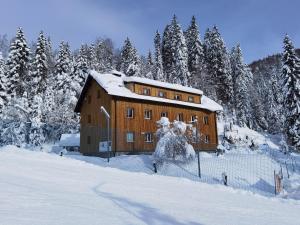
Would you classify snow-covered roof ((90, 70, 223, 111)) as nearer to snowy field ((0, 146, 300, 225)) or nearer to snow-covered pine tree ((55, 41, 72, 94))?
snow-covered pine tree ((55, 41, 72, 94))

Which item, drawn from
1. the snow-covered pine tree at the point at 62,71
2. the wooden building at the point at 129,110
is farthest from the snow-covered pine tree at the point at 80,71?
the wooden building at the point at 129,110

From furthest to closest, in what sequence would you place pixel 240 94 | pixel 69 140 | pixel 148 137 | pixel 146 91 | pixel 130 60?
pixel 240 94
pixel 130 60
pixel 69 140
pixel 146 91
pixel 148 137

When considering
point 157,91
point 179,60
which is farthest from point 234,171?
point 179,60

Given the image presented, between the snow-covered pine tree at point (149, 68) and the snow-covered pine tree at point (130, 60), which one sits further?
the snow-covered pine tree at point (149, 68)

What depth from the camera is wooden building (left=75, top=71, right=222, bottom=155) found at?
3516 centimetres

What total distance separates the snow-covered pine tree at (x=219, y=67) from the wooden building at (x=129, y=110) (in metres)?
26.5

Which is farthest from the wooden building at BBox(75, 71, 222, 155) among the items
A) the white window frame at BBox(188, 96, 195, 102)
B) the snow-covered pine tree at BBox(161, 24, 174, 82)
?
the snow-covered pine tree at BBox(161, 24, 174, 82)

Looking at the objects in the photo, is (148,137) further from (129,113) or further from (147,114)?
(129,113)

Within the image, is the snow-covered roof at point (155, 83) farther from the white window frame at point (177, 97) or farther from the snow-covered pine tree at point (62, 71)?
the snow-covered pine tree at point (62, 71)

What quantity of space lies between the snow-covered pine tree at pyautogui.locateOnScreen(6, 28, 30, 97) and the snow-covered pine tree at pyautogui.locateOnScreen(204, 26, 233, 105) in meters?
37.4

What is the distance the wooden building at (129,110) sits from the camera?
3516cm

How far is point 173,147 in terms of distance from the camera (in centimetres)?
2762

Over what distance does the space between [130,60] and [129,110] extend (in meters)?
33.7

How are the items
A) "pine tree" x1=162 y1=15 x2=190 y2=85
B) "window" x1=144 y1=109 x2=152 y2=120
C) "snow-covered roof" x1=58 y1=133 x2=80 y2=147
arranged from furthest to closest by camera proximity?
"pine tree" x1=162 y1=15 x2=190 y2=85, "snow-covered roof" x1=58 y1=133 x2=80 y2=147, "window" x1=144 y1=109 x2=152 y2=120
